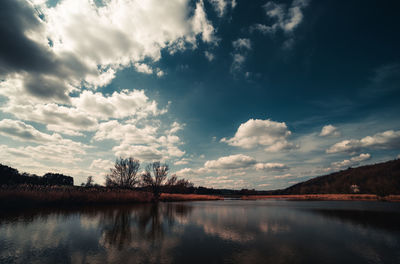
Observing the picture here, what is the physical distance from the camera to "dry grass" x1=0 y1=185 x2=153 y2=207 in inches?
871

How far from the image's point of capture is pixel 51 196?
1058 inches

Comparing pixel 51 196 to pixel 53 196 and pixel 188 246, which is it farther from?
pixel 188 246

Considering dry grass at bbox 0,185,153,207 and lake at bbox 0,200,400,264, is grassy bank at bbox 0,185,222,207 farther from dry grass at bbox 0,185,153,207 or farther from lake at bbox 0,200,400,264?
lake at bbox 0,200,400,264

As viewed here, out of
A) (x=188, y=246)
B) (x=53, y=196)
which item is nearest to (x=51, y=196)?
(x=53, y=196)

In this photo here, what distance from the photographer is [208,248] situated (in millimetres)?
10125

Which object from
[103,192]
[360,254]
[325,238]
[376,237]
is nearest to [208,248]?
[360,254]

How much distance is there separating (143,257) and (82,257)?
2616 mm

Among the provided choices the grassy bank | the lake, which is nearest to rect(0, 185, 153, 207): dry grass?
the grassy bank

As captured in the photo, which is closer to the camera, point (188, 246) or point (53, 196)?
point (188, 246)

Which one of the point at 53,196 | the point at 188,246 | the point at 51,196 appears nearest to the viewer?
the point at 188,246

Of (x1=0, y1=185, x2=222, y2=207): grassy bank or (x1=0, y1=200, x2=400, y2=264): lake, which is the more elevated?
(x1=0, y1=185, x2=222, y2=207): grassy bank

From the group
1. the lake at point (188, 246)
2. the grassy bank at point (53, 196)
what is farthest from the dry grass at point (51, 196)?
the lake at point (188, 246)

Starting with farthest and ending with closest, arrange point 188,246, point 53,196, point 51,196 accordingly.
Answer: point 53,196 → point 51,196 → point 188,246

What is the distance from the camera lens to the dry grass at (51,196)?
22.1 m
